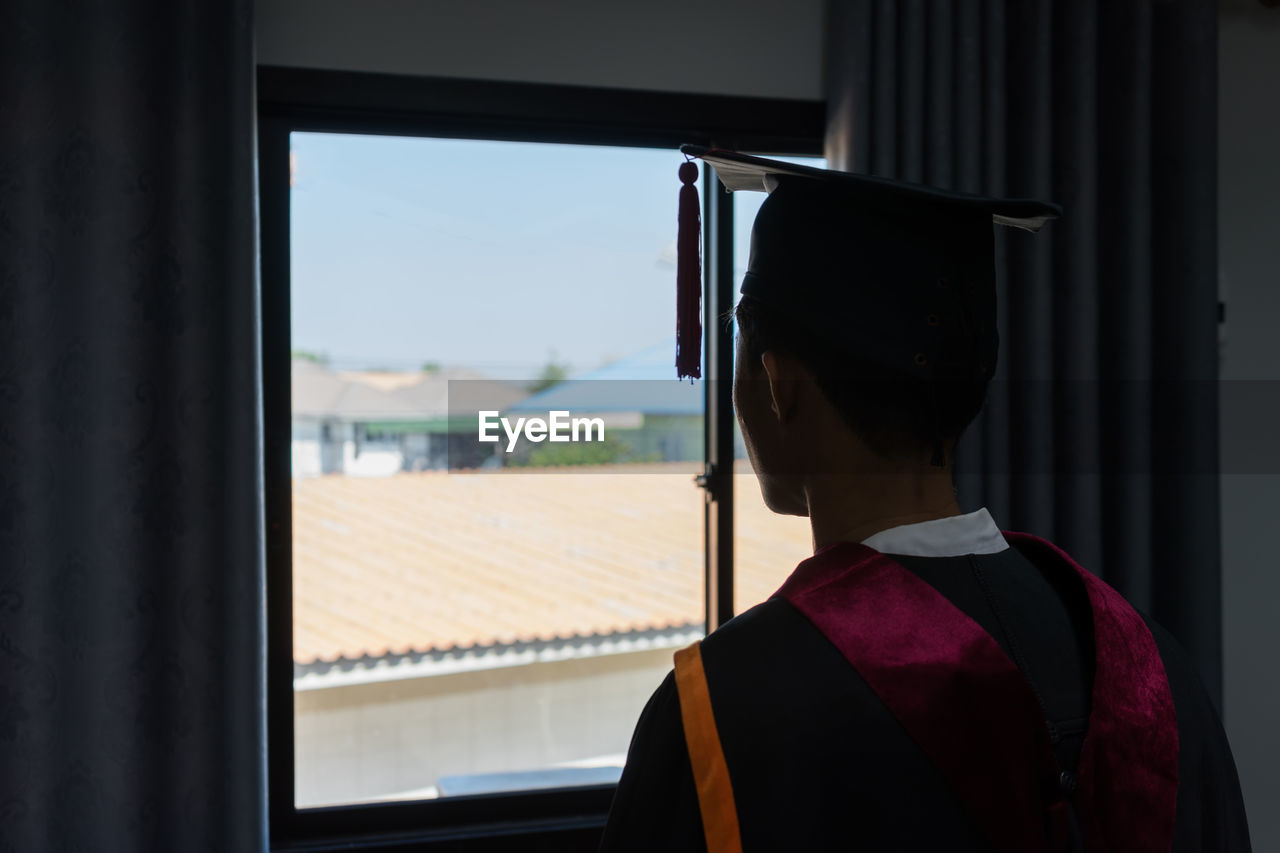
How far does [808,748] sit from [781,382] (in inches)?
10.3

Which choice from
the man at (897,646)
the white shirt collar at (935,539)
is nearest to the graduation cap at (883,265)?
the man at (897,646)

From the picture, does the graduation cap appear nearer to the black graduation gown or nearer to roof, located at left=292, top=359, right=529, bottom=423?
the black graduation gown

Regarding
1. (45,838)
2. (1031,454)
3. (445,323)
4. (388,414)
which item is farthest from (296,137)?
(1031,454)

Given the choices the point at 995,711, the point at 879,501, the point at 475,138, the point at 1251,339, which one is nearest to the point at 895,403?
the point at 879,501

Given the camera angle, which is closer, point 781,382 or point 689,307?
point 781,382

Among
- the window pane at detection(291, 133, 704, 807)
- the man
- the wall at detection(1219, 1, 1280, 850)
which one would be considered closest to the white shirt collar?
the man

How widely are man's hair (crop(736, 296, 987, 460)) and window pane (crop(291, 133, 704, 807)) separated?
1323mm

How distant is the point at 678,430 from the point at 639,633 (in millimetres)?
489

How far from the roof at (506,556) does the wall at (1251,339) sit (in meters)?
1.04

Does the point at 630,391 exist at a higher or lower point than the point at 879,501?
higher

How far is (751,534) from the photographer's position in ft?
6.72

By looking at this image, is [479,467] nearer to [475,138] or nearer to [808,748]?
[475,138]

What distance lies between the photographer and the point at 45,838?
1496mm

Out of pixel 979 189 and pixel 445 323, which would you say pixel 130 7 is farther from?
pixel 979 189
